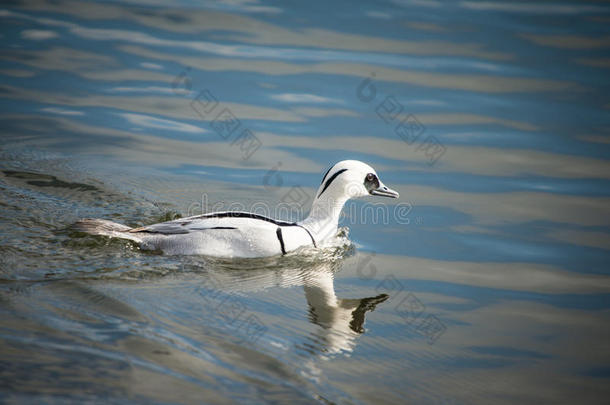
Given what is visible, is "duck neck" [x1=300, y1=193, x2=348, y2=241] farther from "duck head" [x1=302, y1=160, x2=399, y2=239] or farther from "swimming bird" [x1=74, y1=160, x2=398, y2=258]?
"swimming bird" [x1=74, y1=160, x2=398, y2=258]

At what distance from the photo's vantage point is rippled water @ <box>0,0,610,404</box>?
20.7ft

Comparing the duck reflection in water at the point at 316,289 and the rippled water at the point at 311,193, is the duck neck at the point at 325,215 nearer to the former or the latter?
the rippled water at the point at 311,193

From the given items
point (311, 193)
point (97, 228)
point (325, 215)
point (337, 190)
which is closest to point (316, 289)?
point (325, 215)

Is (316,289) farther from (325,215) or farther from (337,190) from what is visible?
(337,190)

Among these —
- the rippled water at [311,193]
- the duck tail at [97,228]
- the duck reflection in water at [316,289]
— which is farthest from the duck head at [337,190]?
the duck tail at [97,228]

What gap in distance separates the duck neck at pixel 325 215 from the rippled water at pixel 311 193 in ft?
1.08

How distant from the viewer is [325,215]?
930 cm

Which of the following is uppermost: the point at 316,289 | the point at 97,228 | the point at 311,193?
the point at 311,193

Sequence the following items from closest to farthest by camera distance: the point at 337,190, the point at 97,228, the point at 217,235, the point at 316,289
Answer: the point at 316,289, the point at 97,228, the point at 217,235, the point at 337,190

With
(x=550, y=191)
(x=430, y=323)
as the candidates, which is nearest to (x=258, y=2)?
(x=550, y=191)

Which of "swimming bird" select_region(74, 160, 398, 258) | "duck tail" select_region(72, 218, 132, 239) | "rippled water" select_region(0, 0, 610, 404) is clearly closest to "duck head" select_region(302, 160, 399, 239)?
"swimming bird" select_region(74, 160, 398, 258)

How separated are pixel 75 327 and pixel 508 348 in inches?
170

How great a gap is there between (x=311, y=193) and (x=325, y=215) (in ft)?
5.79

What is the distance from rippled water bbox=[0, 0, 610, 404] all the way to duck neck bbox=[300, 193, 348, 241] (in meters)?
0.33
